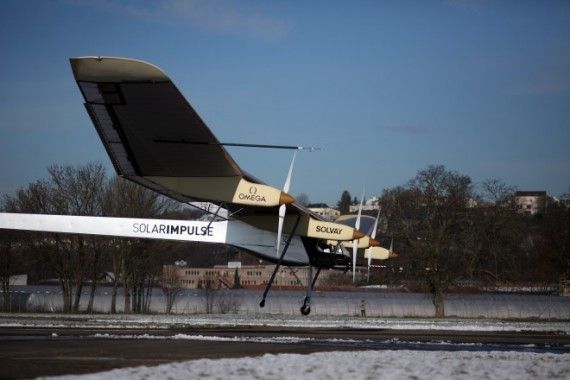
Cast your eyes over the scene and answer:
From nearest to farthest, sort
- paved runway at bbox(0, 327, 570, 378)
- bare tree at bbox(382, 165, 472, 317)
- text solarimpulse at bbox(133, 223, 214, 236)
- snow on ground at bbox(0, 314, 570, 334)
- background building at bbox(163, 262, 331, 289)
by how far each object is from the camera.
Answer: paved runway at bbox(0, 327, 570, 378)
snow on ground at bbox(0, 314, 570, 334)
text solarimpulse at bbox(133, 223, 214, 236)
bare tree at bbox(382, 165, 472, 317)
background building at bbox(163, 262, 331, 289)

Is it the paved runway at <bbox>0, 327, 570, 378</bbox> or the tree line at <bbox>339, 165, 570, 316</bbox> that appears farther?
the tree line at <bbox>339, 165, 570, 316</bbox>

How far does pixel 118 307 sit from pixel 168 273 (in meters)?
4.94

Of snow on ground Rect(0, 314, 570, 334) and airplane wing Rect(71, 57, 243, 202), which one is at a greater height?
airplane wing Rect(71, 57, 243, 202)

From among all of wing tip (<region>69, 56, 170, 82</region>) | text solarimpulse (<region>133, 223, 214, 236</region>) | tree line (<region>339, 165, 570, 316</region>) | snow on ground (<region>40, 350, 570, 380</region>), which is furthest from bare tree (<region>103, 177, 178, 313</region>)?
snow on ground (<region>40, 350, 570, 380</region>)

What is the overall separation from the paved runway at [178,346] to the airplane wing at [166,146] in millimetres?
5741

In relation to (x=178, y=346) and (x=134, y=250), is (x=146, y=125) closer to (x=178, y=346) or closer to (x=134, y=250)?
(x=178, y=346)

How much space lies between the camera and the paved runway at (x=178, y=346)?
16.6m

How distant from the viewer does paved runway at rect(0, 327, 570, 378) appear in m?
16.6

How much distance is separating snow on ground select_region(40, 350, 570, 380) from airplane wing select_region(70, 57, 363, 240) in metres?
11.5

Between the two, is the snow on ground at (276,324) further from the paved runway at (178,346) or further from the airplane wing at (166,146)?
the paved runway at (178,346)

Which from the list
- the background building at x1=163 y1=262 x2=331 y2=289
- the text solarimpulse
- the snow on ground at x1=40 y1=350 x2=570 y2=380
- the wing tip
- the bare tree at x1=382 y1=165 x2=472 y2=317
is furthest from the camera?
the background building at x1=163 y1=262 x2=331 y2=289

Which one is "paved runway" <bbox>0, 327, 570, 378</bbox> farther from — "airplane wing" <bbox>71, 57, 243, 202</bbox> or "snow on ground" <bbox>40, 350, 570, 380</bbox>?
"airplane wing" <bbox>71, 57, 243, 202</bbox>

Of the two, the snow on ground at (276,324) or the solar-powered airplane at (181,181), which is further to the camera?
the snow on ground at (276,324)

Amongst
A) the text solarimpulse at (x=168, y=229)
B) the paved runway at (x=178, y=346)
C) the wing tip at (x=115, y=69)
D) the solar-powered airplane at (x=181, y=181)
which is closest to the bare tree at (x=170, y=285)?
the text solarimpulse at (x=168, y=229)
